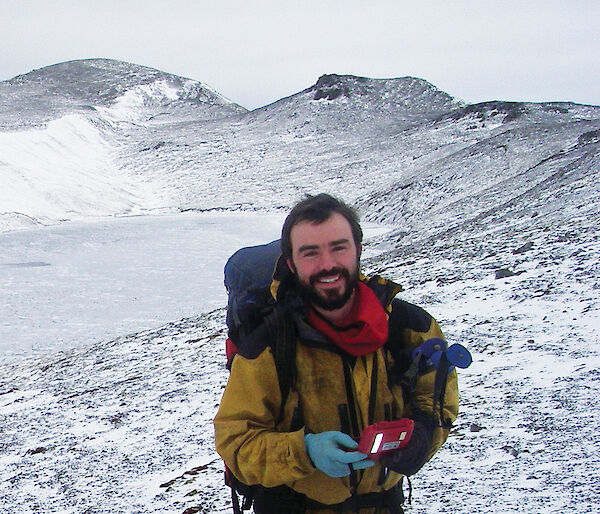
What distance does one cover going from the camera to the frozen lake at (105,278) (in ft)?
46.1

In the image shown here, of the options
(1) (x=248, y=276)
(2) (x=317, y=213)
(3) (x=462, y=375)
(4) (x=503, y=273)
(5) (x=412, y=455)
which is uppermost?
(2) (x=317, y=213)

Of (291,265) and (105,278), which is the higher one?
(291,265)

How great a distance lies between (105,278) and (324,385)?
17.4 metres

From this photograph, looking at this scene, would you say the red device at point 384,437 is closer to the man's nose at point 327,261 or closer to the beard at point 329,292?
the beard at point 329,292

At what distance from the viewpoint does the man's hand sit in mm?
2324

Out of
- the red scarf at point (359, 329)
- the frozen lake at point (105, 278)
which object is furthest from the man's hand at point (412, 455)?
the frozen lake at point (105, 278)

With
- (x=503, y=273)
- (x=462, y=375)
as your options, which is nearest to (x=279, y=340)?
(x=462, y=375)

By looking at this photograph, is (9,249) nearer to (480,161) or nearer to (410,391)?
(480,161)

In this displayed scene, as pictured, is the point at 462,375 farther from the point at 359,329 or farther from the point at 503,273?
the point at 359,329

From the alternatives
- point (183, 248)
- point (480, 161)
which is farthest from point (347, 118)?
point (183, 248)

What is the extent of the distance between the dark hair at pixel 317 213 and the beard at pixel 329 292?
0.54 ft

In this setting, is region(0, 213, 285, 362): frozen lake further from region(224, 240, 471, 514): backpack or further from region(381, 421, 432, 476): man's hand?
region(381, 421, 432, 476): man's hand

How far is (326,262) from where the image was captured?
242 centimetres

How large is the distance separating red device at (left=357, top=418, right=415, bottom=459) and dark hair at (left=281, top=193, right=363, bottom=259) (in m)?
0.71
